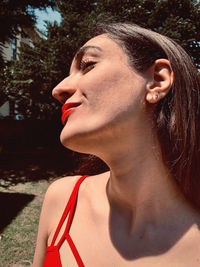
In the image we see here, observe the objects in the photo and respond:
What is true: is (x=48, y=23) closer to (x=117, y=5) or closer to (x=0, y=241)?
(x=117, y=5)

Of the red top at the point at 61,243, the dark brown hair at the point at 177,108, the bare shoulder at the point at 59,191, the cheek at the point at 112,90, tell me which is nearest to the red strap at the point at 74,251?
the red top at the point at 61,243

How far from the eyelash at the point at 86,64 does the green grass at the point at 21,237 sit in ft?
11.4

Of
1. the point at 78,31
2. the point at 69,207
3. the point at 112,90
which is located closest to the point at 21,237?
the point at 69,207

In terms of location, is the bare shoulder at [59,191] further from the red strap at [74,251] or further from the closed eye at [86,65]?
the closed eye at [86,65]

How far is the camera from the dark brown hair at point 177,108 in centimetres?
130

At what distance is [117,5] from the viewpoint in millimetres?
7801

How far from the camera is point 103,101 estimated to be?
1.24 meters

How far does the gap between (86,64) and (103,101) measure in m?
0.30

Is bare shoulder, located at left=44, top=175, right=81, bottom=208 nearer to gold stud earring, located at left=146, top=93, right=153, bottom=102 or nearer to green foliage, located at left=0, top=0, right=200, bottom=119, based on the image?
gold stud earring, located at left=146, top=93, right=153, bottom=102

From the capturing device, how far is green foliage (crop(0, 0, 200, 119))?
7457 millimetres

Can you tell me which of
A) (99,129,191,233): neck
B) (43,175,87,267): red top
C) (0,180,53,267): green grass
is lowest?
(0,180,53,267): green grass

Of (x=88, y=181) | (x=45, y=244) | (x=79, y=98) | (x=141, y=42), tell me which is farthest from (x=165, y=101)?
(x=45, y=244)

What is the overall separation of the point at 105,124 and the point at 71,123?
0.64ft

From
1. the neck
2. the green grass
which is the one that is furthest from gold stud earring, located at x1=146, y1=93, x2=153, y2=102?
the green grass
